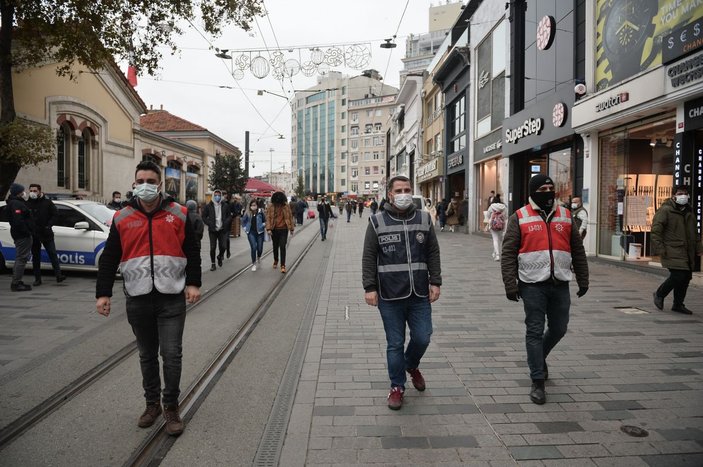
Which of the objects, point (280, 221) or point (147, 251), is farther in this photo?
point (280, 221)

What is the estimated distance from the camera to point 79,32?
12.5 metres

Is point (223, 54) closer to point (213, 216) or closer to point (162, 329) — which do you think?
point (213, 216)

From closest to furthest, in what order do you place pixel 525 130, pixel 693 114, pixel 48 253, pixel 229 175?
pixel 48 253 → pixel 693 114 → pixel 525 130 → pixel 229 175

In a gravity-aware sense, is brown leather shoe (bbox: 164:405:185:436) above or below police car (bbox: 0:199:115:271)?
below

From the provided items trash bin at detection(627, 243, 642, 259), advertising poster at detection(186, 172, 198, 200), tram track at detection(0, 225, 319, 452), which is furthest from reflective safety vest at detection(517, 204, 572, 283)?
advertising poster at detection(186, 172, 198, 200)

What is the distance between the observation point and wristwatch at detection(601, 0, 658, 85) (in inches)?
451

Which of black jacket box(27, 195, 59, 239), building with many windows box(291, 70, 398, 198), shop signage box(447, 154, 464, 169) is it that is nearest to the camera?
black jacket box(27, 195, 59, 239)

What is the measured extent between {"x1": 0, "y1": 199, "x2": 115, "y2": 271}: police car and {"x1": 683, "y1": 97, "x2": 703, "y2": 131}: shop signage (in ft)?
38.2

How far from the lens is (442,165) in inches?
1300

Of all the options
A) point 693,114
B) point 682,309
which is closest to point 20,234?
point 682,309

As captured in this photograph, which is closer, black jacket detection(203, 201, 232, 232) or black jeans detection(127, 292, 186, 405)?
black jeans detection(127, 292, 186, 405)

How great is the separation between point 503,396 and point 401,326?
41.0 inches

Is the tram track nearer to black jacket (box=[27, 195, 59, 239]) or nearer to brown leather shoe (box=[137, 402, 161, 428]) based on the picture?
brown leather shoe (box=[137, 402, 161, 428])

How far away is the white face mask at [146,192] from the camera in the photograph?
366 centimetres
